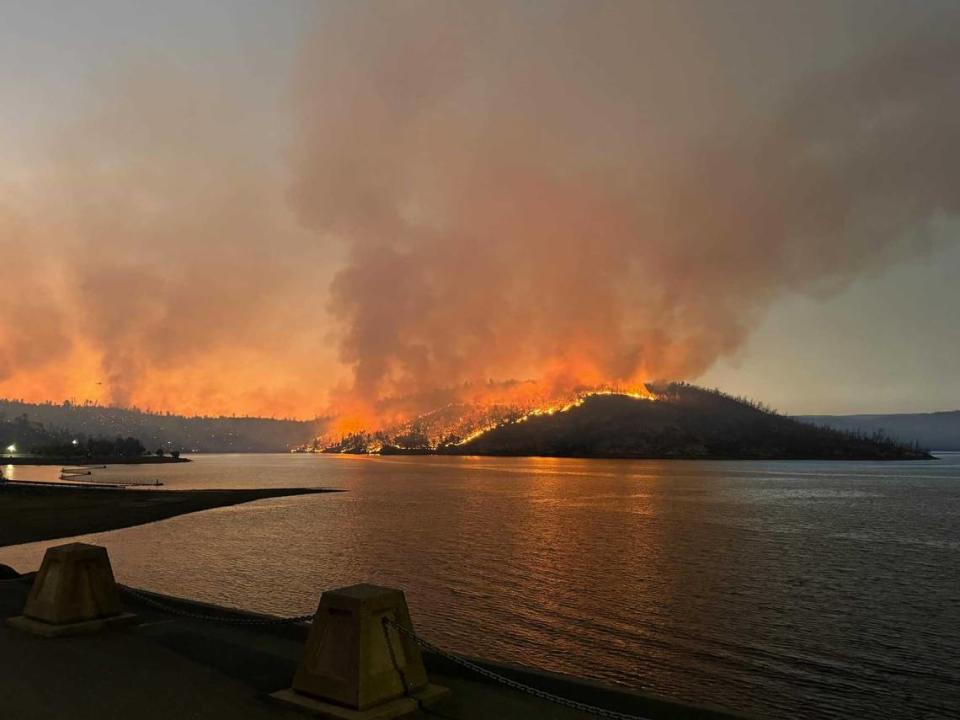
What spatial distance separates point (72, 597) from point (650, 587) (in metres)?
29.8

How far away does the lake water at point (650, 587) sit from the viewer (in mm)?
20853

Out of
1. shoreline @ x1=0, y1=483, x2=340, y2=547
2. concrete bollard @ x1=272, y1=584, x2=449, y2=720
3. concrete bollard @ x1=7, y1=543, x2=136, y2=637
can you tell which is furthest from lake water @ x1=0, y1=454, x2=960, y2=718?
concrete bollard @ x1=7, y1=543, x2=136, y2=637

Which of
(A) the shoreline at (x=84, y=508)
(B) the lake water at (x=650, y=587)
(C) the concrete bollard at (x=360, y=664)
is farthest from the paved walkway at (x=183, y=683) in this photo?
(A) the shoreline at (x=84, y=508)

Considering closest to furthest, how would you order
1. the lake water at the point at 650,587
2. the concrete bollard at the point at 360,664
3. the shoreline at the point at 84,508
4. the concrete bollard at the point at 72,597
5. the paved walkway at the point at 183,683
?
1. the concrete bollard at the point at 360,664
2. the paved walkway at the point at 183,683
3. the concrete bollard at the point at 72,597
4. the lake water at the point at 650,587
5. the shoreline at the point at 84,508

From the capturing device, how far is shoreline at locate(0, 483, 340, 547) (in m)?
58.1

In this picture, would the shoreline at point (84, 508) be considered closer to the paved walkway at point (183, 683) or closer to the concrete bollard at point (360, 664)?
the paved walkway at point (183, 683)

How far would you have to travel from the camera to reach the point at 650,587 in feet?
118

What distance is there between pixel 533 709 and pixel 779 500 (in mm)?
117829

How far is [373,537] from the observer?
189 ft

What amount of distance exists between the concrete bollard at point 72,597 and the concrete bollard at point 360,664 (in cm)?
767

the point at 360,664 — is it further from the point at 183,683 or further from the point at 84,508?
the point at 84,508

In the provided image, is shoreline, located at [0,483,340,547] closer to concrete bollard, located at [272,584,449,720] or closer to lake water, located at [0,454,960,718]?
lake water, located at [0,454,960,718]

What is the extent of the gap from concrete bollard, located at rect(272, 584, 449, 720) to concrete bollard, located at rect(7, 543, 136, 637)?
7.67 m

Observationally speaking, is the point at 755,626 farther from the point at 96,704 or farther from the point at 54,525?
the point at 54,525
